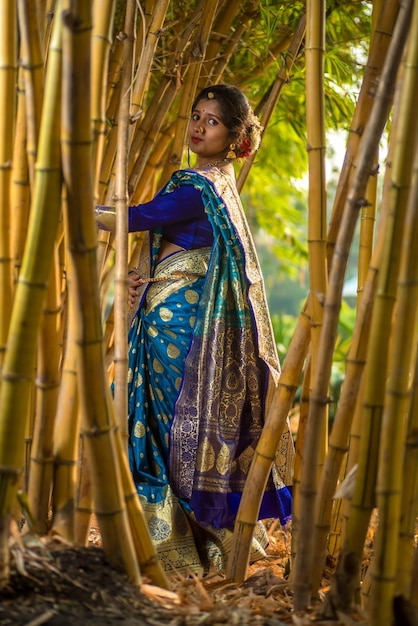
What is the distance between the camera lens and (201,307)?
7.39 feet

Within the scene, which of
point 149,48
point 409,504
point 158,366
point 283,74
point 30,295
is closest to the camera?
point 30,295

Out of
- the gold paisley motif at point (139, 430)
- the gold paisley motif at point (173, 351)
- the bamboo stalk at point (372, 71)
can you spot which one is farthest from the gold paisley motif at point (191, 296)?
the bamboo stalk at point (372, 71)

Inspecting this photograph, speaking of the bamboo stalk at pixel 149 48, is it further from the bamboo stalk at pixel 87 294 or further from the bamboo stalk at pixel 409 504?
the bamboo stalk at pixel 409 504

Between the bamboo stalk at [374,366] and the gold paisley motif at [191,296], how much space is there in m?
1.03

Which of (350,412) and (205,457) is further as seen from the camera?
(205,457)

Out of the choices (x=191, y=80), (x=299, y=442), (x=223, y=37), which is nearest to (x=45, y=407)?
(x=299, y=442)

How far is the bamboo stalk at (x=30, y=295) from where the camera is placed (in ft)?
4.04

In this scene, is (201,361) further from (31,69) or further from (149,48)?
(31,69)

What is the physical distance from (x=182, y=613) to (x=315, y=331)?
1.75ft

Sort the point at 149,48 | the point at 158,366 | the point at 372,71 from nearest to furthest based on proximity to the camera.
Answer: the point at 372,71 < the point at 149,48 < the point at 158,366

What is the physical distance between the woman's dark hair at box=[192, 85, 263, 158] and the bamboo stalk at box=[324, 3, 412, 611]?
1.06m

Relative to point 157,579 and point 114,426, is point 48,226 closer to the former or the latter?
point 114,426

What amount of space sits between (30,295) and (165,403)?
109 centimetres

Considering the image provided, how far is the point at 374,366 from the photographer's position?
1.29 metres
